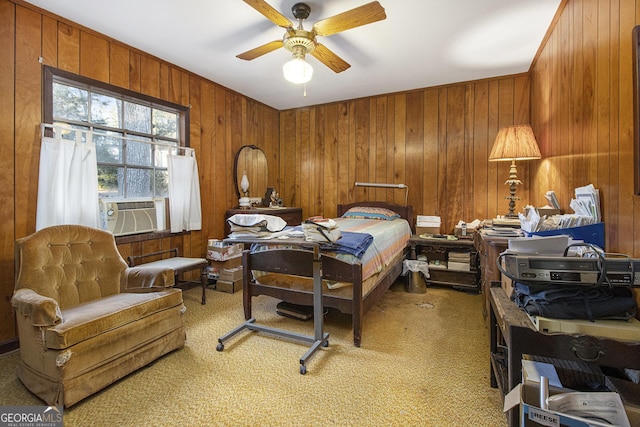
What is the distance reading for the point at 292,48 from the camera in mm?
2355

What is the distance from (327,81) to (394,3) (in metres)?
1.63

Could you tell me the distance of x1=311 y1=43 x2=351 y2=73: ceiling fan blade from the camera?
8.05 ft

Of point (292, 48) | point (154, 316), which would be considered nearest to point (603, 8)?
point (292, 48)

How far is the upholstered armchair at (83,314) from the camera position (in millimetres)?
1591

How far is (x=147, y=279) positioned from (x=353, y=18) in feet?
7.58

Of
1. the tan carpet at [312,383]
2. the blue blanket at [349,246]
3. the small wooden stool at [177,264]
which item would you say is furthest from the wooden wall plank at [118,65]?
the blue blanket at [349,246]

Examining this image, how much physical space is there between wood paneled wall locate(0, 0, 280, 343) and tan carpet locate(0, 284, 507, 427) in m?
1.04

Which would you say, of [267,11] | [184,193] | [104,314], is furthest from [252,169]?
[104,314]

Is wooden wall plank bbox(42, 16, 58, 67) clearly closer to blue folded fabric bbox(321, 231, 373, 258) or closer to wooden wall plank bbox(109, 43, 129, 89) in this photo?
wooden wall plank bbox(109, 43, 129, 89)

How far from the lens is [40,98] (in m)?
2.38

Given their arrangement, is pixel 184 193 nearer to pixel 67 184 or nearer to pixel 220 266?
pixel 220 266

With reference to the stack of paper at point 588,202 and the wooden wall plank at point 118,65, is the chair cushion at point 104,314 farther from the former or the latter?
the stack of paper at point 588,202

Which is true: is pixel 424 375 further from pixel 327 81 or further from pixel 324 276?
pixel 327 81

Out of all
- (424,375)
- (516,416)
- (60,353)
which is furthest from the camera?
(424,375)
